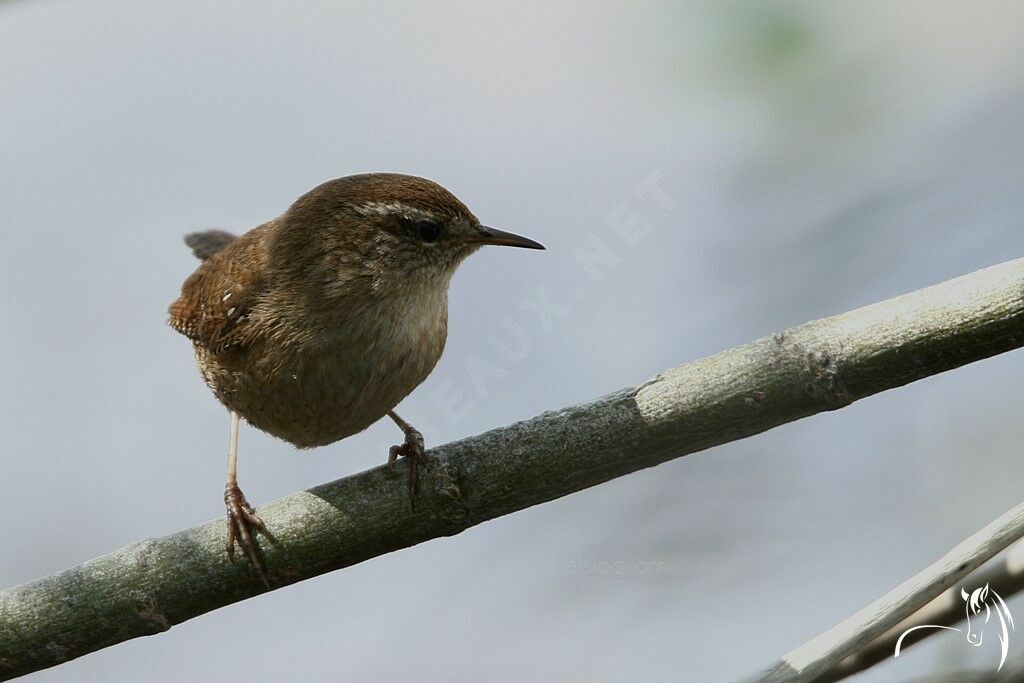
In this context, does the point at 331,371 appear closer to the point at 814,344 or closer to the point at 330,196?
the point at 330,196

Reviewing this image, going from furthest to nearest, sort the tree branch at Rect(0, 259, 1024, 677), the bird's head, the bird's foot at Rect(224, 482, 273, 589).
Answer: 1. the bird's head
2. the bird's foot at Rect(224, 482, 273, 589)
3. the tree branch at Rect(0, 259, 1024, 677)

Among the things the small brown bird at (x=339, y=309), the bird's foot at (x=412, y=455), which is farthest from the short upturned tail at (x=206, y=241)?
the bird's foot at (x=412, y=455)

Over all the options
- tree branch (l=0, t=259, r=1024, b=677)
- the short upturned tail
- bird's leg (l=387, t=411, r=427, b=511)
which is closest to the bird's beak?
bird's leg (l=387, t=411, r=427, b=511)

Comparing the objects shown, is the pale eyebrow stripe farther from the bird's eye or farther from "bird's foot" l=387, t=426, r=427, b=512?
"bird's foot" l=387, t=426, r=427, b=512

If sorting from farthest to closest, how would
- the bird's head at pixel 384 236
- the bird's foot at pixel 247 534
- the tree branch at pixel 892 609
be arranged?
the bird's head at pixel 384 236 → the bird's foot at pixel 247 534 → the tree branch at pixel 892 609

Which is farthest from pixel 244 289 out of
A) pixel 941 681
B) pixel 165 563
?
pixel 941 681

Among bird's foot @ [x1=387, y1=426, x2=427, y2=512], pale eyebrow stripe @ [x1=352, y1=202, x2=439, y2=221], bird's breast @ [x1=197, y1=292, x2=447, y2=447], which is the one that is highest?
pale eyebrow stripe @ [x1=352, y1=202, x2=439, y2=221]

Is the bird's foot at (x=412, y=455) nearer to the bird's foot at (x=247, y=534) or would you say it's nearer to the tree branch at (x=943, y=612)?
the bird's foot at (x=247, y=534)
